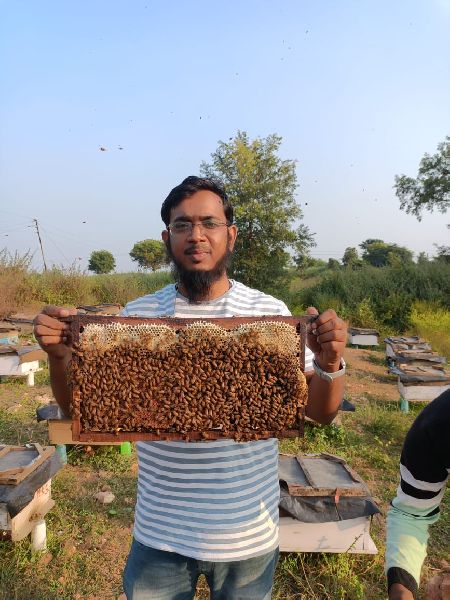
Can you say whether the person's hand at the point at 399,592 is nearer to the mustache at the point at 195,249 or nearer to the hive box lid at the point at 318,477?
the mustache at the point at 195,249

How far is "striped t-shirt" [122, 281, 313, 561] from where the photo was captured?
2.39m

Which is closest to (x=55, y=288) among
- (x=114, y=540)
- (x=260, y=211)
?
(x=260, y=211)

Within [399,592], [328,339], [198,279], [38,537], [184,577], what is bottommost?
[38,537]

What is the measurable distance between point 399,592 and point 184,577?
1105 mm

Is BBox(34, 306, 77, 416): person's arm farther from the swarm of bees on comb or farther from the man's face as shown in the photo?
the man's face

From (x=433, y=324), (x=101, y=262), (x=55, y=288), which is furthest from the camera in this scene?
(x=101, y=262)

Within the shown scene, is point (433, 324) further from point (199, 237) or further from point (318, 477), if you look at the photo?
point (199, 237)

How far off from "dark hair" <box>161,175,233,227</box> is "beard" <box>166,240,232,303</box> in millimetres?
283

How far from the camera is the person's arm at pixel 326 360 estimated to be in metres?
2.34

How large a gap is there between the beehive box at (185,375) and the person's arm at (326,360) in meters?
0.09

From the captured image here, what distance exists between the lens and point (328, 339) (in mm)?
2344

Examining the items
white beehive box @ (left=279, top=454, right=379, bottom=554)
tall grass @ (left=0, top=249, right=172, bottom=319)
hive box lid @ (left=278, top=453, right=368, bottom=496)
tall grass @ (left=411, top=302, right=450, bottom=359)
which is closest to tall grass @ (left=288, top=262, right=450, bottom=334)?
tall grass @ (left=411, top=302, right=450, bottom=359)

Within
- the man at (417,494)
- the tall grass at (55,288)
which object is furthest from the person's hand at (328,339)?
the tall grass at (55,288)

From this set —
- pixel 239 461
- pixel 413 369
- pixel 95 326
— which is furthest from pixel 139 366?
pixel 413 369
